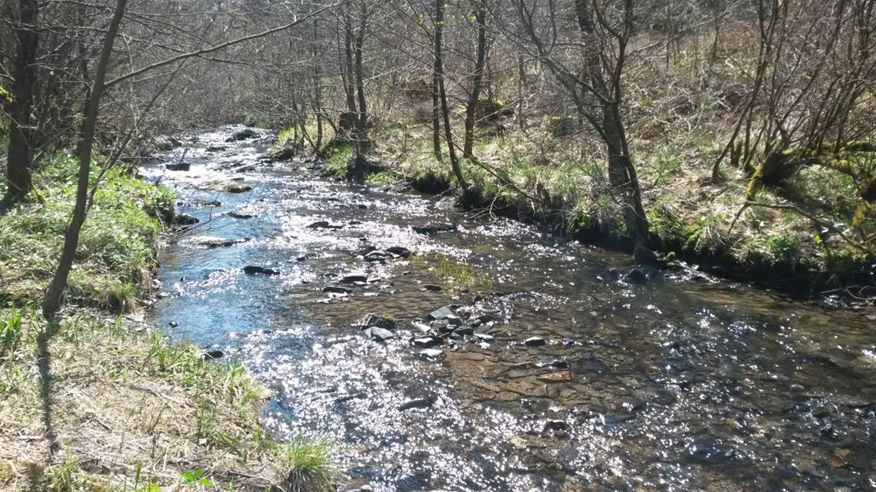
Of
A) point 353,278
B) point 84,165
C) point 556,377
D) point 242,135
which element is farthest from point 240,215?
point 242,135

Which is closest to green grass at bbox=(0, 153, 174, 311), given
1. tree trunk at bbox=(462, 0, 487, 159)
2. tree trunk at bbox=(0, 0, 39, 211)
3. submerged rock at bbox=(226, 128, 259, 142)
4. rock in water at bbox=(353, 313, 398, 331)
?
tree trunk at bbox=(0, 0, 39, 211)

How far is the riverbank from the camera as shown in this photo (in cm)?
1020

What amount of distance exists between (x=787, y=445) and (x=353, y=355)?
15.2 feet

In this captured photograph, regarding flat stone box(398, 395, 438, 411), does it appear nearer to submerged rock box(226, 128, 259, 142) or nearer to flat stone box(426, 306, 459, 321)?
flat stone box(426, 306, 459, 321)

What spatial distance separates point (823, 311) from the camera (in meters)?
9.34

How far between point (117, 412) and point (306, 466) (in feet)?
4.80

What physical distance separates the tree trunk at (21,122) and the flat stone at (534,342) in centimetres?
779

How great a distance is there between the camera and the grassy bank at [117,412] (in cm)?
415

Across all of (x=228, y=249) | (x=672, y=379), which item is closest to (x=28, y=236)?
(x=228, y=249)

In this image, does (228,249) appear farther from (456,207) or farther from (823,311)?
(823,311)

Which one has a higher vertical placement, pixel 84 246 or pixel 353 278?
pixel 84 246

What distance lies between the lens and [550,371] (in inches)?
298

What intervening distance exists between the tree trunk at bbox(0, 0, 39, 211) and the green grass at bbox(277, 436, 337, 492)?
7.44 metres

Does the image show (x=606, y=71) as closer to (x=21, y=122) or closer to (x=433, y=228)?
(x=433, y=228)
